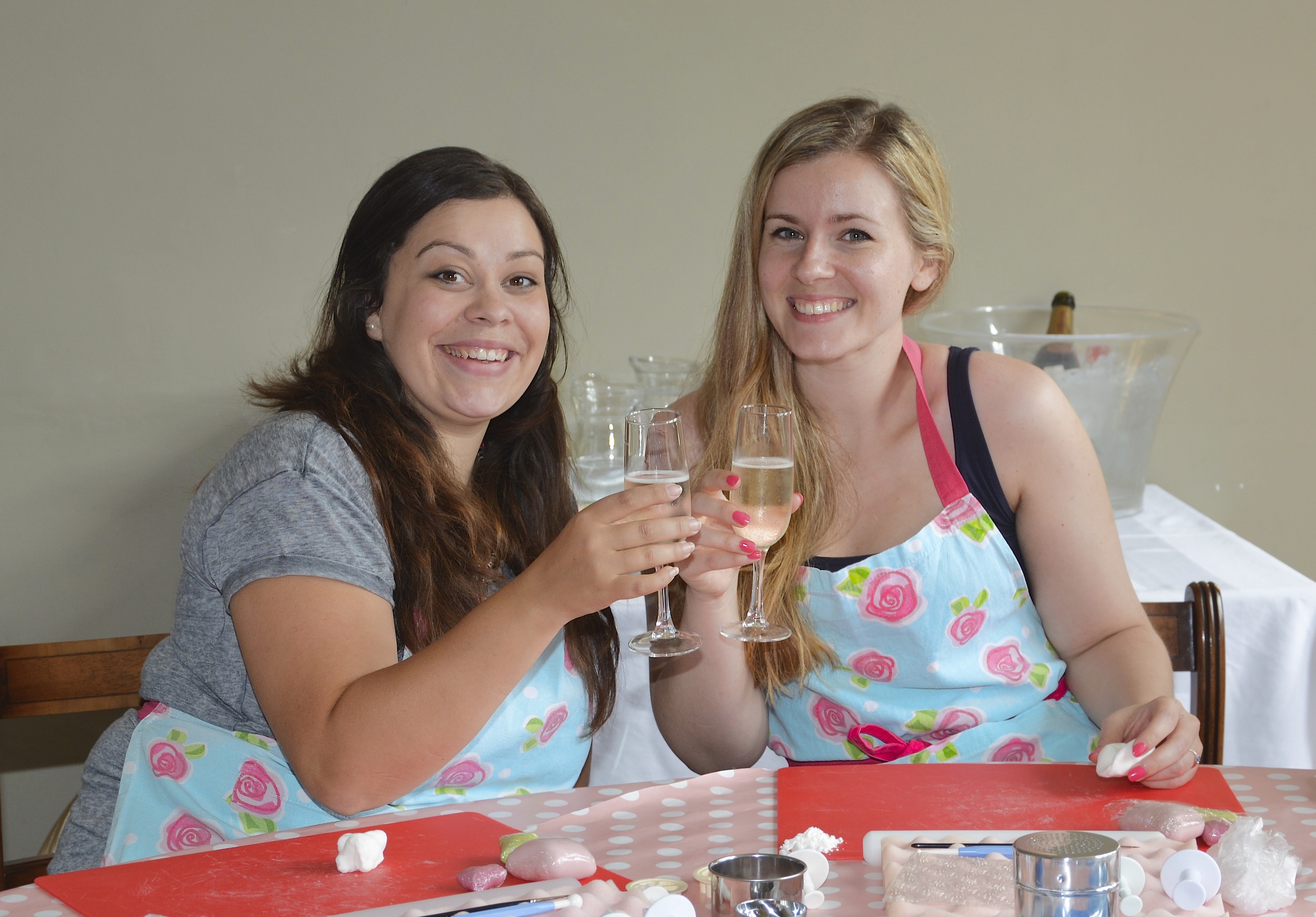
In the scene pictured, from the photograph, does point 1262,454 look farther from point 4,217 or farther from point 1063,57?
point 4,217

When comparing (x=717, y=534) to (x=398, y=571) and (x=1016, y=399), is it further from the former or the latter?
(x=1016, y=399)

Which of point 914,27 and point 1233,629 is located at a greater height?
point 914,27

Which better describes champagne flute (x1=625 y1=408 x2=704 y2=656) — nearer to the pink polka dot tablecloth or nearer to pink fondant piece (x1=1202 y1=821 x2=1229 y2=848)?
the pink polka dot tablecloth

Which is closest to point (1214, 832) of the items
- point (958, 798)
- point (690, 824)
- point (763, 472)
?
point (958, 798)

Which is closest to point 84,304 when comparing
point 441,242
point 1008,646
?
point 441,242

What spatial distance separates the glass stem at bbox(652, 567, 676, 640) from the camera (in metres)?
1.35

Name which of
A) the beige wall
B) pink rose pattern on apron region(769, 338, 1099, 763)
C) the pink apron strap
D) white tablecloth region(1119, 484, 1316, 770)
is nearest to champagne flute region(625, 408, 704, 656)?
pink rose pattern on apron region(769, 338, 1099, 763)

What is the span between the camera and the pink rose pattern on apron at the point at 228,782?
51.9 inches

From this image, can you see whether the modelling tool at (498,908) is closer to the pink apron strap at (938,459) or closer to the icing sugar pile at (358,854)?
the icing sugar pile at (358,854)

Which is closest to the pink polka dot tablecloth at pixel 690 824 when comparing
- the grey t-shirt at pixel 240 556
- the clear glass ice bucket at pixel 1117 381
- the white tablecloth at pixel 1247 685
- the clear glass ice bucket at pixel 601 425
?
the grey t-shirt at pixel 240 556

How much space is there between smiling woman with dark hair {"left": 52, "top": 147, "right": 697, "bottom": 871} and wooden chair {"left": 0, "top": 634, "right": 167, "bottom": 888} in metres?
0.11

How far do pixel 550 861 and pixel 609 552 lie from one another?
33 cm

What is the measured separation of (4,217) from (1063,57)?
2.68m

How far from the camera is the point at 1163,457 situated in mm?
3004
